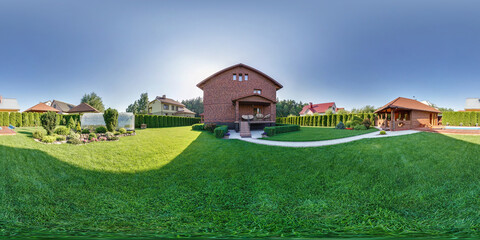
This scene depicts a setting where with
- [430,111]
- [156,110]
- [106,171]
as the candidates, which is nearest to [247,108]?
[106,171]

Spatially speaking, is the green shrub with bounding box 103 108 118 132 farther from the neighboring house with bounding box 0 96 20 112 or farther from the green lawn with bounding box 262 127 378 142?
the green lawn with bounding box 262 127 378 142

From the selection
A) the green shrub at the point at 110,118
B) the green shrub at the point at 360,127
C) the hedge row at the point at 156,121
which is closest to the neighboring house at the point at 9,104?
the green shrub at the point at 110,118

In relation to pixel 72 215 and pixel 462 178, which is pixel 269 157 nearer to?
pixel 462 178

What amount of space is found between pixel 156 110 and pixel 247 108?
22.0 m

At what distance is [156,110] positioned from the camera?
99.1ft

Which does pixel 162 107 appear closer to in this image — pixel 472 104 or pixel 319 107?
pixel 472 104

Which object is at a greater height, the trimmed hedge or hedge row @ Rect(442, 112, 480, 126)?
hedge row @ Rect(442, 112, 480, 126)

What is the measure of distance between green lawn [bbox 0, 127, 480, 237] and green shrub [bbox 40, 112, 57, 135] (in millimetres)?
2758

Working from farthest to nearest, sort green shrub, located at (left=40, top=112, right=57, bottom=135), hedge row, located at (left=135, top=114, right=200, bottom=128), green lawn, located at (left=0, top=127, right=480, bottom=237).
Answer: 1. hedge row, located at (left=135, top=114, right=200, bottom=128)
2. green shrub, located at (left=40, top=112, right=57, bottom=135)
3. green lawn, located at (left=0, top=127, right=480, bottom=237)

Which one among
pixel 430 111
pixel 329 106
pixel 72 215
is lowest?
pixel 72 215

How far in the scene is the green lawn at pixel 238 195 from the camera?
172 cm

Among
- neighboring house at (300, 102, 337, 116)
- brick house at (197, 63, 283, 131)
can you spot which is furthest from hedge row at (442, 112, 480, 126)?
neighboring house at (300, 102, 337, 116)

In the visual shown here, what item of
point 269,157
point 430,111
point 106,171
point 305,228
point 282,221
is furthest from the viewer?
point 430,111

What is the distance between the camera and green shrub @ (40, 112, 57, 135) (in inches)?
244
